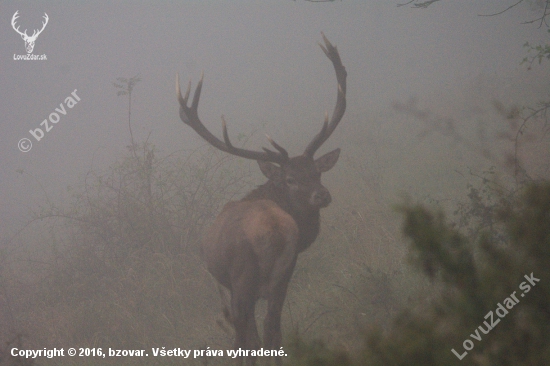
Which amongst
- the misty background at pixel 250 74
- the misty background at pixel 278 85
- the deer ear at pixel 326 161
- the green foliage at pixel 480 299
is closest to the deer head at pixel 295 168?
the deer ear at pixel 326 161

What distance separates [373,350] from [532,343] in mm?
287

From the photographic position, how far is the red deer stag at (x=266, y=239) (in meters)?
3.63

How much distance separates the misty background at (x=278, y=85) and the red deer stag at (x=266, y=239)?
152cm

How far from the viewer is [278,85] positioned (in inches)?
1190

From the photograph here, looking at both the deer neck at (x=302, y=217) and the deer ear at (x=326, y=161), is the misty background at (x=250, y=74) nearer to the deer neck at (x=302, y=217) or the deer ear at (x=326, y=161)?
the deer ear at (x=326, y=161)

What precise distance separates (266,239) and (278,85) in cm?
2730

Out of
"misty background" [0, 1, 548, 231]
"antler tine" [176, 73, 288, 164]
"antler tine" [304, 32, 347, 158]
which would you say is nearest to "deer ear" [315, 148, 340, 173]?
"antler tine" [304, 32, 347, 158]

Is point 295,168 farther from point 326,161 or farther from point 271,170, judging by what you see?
point 326,161

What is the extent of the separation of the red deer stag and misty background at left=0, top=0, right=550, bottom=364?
152 centimetres

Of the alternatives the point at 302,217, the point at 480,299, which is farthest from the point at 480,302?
the point at 302,217

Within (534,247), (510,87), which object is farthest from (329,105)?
(534,247)

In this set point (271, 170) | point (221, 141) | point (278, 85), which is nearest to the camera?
point (271, 170)

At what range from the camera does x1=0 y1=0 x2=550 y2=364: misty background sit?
396 inches

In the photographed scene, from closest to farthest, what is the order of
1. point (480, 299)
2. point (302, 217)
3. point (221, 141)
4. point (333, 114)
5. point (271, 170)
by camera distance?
point (480, 299), point (302, 217), point (271, 170), point (221, 141), point (333, 114)
